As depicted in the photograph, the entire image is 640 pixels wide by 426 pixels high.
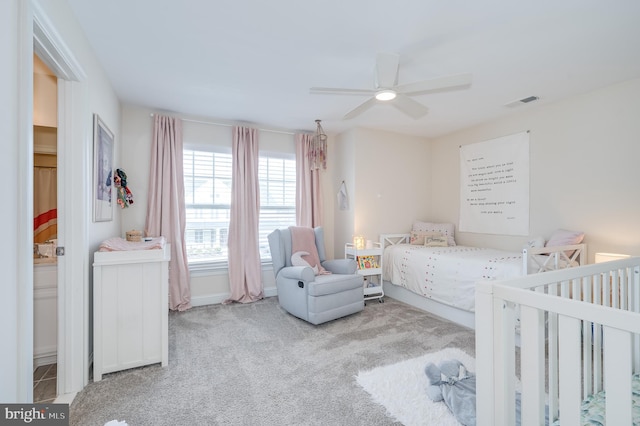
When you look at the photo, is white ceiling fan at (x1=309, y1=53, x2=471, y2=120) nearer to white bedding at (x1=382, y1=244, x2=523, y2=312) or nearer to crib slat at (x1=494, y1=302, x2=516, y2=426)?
crib slat at (x1=494, y1=302, x2=516, y2=426)

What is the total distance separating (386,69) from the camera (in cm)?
200

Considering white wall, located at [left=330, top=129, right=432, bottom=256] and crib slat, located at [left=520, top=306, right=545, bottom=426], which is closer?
crib slat, located at [left=520, top=306, right=545, bottom=426]

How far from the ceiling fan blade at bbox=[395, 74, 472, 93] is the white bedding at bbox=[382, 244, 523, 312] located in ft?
5.77

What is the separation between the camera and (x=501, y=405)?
42.8 inches

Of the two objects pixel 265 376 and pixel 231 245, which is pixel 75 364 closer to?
pixel 265 376

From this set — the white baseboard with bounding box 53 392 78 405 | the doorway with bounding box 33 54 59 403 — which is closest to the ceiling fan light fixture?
the doorway with bounding box 33 54 59 403

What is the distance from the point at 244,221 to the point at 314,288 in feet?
4.68

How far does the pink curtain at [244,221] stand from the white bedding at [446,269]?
1.77 meters

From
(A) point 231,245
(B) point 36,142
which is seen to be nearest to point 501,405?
(A) point 231,245

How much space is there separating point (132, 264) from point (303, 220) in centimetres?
240

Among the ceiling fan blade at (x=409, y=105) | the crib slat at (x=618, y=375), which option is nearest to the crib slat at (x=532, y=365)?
the crib slat at (x=618, y=375)

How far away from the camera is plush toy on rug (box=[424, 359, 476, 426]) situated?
162cm

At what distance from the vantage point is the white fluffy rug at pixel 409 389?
1.65 meters

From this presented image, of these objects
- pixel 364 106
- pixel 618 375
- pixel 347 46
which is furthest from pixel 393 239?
pixel 618 375
